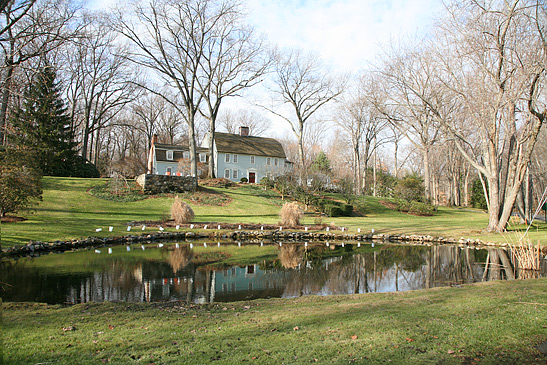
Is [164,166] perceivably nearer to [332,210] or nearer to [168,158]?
[168,158]

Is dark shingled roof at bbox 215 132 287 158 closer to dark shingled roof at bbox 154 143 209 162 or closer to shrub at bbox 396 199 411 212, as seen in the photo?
dark shingled roof at bbox 154 143 209 162

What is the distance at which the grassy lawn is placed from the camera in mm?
14430

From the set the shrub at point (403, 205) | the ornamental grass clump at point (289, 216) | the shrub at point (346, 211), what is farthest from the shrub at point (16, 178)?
the shrub at point (403, 205)

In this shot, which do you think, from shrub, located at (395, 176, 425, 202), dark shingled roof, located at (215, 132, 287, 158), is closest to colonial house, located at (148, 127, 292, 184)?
dark shingled roof, located at (215, 132, 287, 158)

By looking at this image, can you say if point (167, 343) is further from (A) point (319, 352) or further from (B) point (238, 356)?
(A) point (319, 352)

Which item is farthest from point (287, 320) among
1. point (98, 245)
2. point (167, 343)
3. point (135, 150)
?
point (135, 150)

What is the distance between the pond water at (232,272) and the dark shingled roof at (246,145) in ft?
94.5

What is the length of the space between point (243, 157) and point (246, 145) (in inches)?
83.1

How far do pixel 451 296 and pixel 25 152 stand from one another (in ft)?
51.9

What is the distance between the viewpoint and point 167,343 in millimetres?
4035

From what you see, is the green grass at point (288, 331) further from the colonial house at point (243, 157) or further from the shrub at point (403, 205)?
the colonial house at point (243, 157)

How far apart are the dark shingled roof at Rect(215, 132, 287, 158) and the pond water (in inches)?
1135

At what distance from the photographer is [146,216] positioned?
20797 mm

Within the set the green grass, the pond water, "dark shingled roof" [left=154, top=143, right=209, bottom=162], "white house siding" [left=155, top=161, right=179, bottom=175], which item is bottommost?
the pond water
